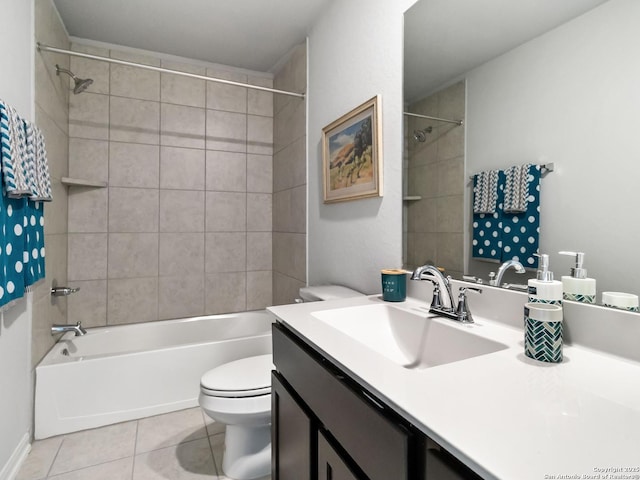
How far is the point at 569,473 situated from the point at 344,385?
0.42 m

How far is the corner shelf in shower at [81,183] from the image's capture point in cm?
216

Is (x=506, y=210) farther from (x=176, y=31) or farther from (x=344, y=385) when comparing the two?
(x=176, y=31)

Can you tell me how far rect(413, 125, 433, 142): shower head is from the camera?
4.29 ft

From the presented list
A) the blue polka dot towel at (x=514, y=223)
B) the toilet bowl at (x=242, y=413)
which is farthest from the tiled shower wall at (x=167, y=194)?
the blue polka dot towel at (x=514, y=223)

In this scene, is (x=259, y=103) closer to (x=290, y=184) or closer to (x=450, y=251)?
(x=290, y=184)

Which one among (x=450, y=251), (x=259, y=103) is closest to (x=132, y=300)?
(x=259, y=103)

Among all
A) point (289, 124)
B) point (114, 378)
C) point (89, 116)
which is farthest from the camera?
point (289, 124)

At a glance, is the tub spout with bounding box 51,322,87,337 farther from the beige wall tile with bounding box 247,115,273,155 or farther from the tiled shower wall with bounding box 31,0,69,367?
the beige wall tile with bounding box 247,115,273,155

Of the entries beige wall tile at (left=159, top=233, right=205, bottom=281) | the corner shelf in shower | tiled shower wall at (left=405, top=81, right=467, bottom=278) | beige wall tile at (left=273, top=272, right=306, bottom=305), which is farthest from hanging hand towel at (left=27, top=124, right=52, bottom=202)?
tiled shower wall at (left=405, top=81, right=467, bottom=278)

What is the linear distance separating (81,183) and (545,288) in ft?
8.47

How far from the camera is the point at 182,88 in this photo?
263 centimetres

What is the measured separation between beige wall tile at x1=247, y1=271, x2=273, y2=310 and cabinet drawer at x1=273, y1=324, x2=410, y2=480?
1.96 meters

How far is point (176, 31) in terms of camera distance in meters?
2.26

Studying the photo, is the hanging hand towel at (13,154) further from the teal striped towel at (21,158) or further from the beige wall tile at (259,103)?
the beige wall tile at (259,103)
